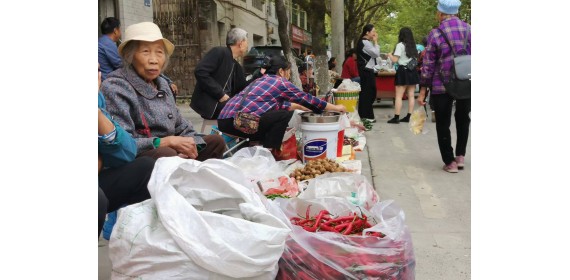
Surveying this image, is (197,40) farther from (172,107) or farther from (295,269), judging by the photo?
(295,269)

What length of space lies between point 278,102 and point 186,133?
1788 mm

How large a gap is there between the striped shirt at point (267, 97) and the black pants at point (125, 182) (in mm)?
2511

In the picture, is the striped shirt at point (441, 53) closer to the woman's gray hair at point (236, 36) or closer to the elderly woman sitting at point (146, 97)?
the woman's gray hair at point (236, 36)

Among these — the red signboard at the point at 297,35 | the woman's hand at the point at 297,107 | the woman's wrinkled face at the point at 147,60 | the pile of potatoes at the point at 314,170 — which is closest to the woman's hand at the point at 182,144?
the woman's wrinkled face at the point at 147,60

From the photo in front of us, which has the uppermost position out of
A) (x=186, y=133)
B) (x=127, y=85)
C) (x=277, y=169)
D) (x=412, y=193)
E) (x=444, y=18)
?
(x=444, y=18)

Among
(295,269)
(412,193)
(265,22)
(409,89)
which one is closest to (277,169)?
(412,193)

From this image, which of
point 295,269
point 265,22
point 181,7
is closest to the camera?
point 295,269

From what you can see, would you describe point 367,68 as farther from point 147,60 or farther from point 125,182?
point 125,182

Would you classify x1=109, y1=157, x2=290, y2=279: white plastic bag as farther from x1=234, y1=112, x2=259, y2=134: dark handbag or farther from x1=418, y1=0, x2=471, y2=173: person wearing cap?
x1=418, y1=0, x2=471, y2=173: person wearing cap

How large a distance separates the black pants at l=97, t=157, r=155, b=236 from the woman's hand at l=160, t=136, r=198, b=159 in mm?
513

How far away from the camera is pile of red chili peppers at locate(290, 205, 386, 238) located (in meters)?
2.75

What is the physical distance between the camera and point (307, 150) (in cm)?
561

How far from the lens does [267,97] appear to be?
5.56 meters

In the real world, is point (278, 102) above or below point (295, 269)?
above
